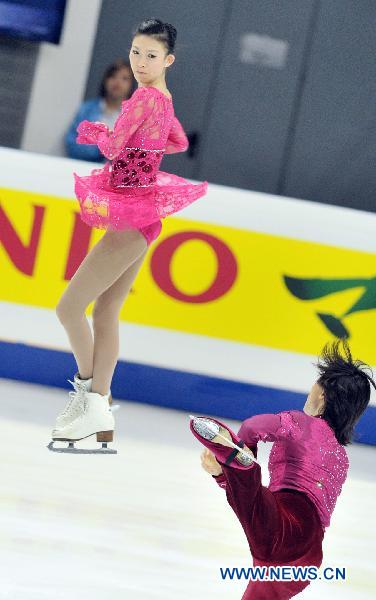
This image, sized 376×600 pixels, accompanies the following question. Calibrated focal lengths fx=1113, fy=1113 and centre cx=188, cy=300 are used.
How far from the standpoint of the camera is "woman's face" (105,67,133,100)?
6.17m

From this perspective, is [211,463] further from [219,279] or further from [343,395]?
[219,279]

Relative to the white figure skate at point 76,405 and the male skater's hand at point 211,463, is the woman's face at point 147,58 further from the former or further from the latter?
the male skater's hand at point 211,463

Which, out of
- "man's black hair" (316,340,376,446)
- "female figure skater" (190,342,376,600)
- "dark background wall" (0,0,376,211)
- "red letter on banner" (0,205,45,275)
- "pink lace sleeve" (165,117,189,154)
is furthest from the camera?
"dark background wall" (0,0,376,211)

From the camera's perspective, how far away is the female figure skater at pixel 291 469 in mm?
2125

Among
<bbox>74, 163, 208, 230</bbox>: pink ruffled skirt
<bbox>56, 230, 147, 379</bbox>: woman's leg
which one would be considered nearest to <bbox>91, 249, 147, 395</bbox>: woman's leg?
<bbox>56, 230, 147, 379</bbox>: woman's leg

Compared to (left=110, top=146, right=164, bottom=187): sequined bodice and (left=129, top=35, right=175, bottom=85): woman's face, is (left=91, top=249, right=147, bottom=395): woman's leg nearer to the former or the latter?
(left=110, top=146, right=164, bottom=187): sequined bodice

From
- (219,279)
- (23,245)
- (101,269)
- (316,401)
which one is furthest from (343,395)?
(23,245)

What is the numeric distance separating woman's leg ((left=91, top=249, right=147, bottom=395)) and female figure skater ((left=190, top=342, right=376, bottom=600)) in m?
0.93

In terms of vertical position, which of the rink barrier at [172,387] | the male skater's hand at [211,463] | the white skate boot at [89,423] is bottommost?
the rink barrier at [172,387]

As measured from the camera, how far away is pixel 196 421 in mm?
2061

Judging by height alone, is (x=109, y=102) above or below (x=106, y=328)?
above

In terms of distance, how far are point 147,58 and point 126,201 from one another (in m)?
0.38

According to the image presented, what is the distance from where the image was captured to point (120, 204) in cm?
299

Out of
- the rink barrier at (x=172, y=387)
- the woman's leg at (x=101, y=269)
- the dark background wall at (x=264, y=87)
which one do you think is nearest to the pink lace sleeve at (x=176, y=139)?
the woman's leg at (x=101, y=269)
